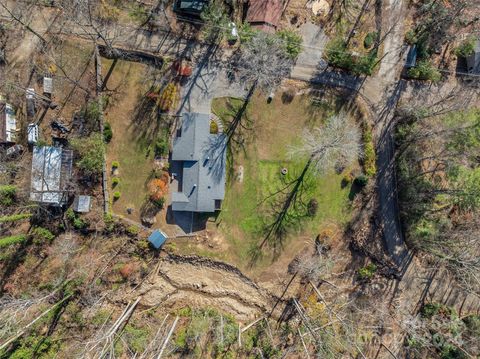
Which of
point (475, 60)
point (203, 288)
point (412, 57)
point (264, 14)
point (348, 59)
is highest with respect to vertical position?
point (264, 14)

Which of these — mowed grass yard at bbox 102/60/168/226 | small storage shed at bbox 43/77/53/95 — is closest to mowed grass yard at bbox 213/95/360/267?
mowed grass yard at bbox 102/60/168/226

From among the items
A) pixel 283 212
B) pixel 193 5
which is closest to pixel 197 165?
pixel 283 212

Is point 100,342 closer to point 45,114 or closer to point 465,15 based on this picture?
point 45,114

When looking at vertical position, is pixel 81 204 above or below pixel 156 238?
above

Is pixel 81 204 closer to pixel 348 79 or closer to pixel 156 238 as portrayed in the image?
pixel 156 238

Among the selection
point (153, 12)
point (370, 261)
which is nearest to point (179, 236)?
point (370, 261)

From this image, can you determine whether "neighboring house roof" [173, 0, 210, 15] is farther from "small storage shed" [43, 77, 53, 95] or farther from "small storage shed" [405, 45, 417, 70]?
"small storage shed" [405, 45, 417, 70]
